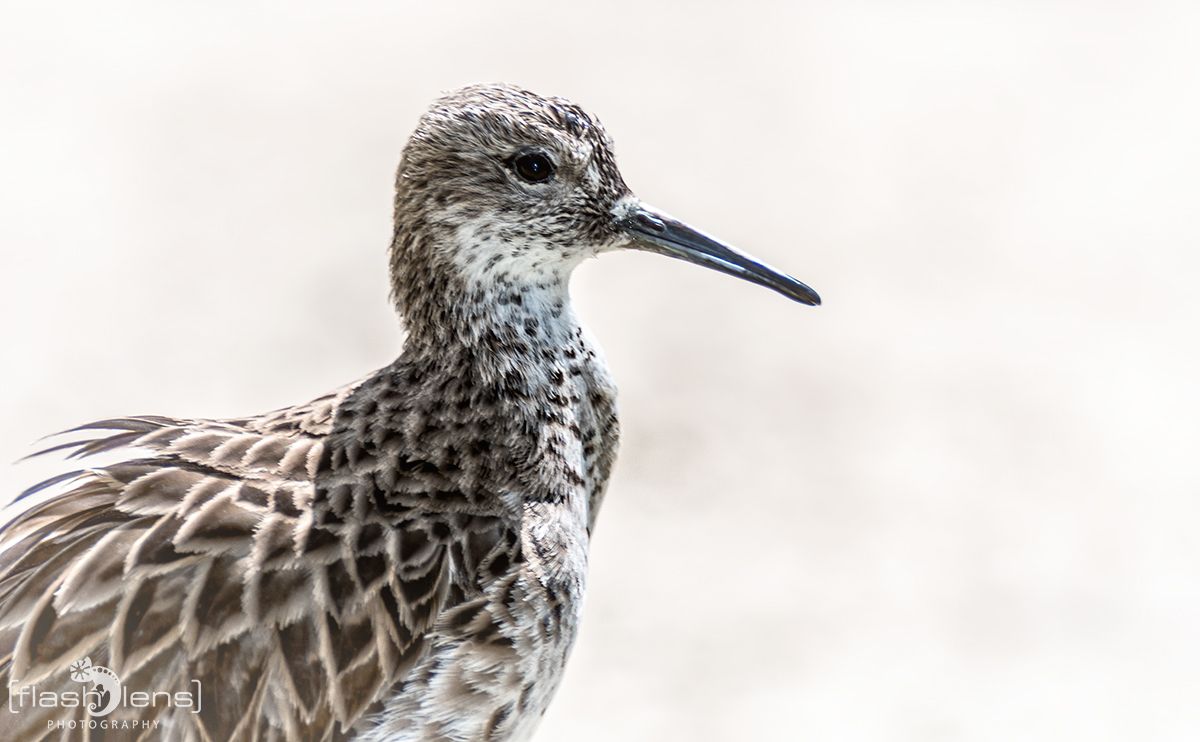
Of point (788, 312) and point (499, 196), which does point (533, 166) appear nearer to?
point (499, 196)

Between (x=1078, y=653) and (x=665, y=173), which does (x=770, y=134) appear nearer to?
(x=665, y=173)

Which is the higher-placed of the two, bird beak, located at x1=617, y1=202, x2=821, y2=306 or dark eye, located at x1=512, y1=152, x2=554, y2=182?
dark eye, located at x1=512, y1=152, x2=554, y2=182

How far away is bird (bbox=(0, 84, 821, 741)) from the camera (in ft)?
11.5

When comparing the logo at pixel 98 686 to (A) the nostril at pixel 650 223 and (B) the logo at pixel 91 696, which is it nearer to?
(B) the logo at pixel 91 696

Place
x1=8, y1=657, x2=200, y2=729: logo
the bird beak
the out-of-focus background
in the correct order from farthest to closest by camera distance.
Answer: the out-of-focus background → the bird beak → x1=8, y1=657, x2=200, y2=729: logo

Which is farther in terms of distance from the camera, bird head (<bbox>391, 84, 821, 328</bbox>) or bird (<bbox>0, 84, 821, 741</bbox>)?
bird head (<bbox>391, 84, 821, 328</bbox>)

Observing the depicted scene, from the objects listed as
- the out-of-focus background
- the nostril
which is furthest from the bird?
the out-of-focus background

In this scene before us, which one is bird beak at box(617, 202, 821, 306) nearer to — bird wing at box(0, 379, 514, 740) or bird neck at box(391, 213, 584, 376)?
bird neck at box(391, 213, 584, 376)

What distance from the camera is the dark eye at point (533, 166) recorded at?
13.3 feet

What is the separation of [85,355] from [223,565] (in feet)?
11.7

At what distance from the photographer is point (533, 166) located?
13.3 feet

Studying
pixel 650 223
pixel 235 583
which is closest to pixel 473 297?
pixel 650 223

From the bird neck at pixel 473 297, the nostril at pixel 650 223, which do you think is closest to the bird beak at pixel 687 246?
the nostril at pixel 650 223

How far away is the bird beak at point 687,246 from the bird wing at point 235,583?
3.09 ft
